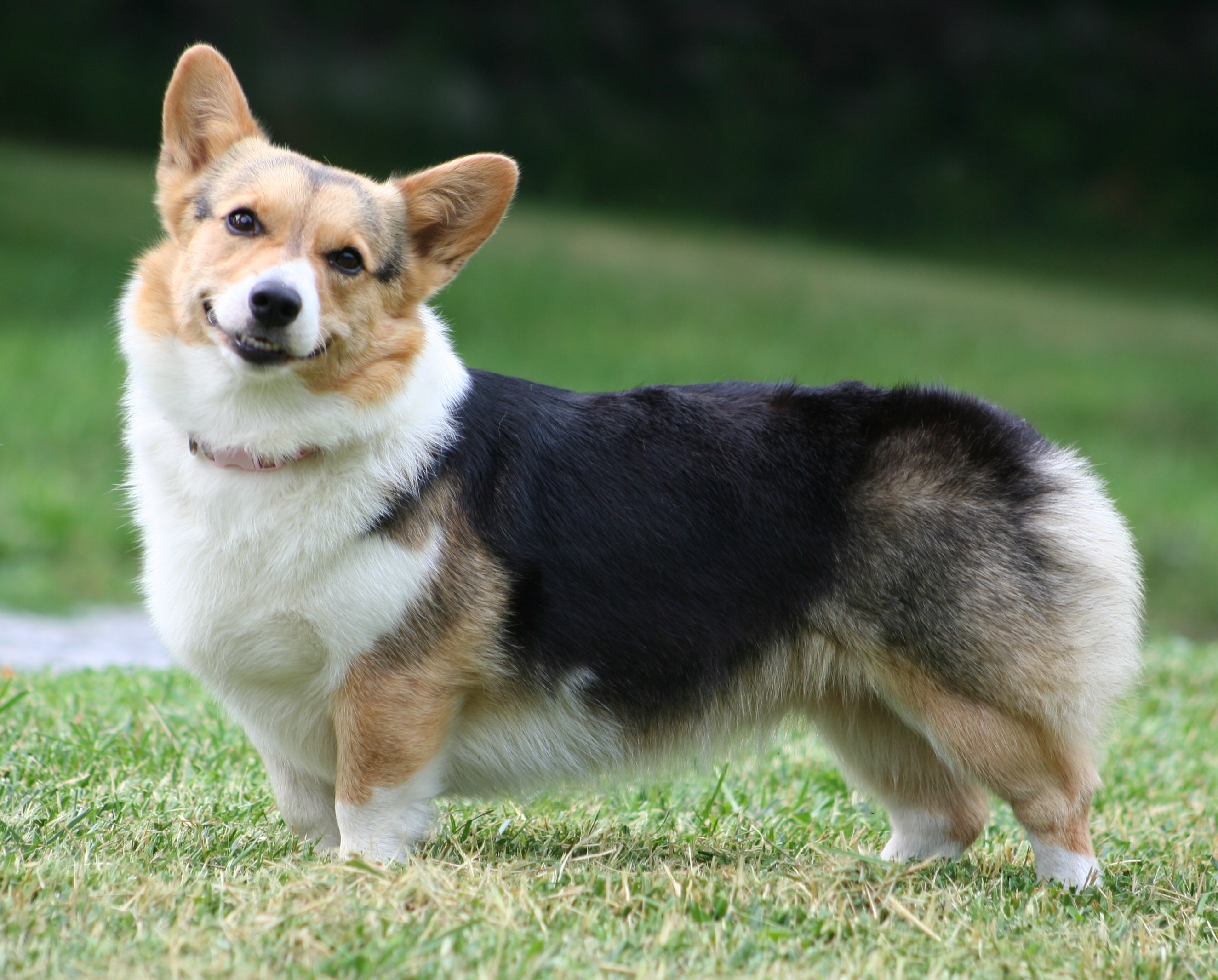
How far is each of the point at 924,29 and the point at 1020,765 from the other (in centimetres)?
1537

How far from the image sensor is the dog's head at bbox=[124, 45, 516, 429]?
10.7 ft

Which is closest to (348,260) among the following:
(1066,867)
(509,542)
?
(509,542)

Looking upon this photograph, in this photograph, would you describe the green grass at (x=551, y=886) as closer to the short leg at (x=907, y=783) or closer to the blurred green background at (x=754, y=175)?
the short leg at (x=907, y=783)

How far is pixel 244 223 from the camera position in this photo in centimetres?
340

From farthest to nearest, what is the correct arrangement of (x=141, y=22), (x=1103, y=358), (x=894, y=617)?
(x=141, y=22) → (x=1103, y=358) → (x=894, y=617)

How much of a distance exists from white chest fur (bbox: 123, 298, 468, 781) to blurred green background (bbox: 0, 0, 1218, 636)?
823 cm

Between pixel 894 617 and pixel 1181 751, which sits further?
pixel 1181 751

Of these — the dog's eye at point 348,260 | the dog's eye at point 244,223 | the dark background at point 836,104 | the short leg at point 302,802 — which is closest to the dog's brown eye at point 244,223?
the dog's eye at point 244,223

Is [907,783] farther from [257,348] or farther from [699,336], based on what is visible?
[699,336]

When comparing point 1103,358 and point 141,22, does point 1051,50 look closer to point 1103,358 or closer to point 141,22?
point 1103,358

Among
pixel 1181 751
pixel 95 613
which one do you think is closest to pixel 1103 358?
pixel 1181 751

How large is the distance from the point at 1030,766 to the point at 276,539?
6.74 feet

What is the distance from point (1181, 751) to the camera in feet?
17.4

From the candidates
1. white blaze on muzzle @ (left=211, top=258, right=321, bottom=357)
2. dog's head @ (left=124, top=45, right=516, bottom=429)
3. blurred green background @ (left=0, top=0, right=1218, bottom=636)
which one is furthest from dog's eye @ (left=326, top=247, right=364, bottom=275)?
blurred green background @ (left=0, top=0, right=1218, bottom=636)
